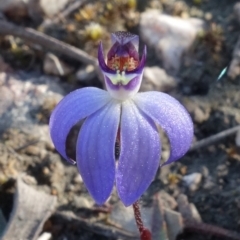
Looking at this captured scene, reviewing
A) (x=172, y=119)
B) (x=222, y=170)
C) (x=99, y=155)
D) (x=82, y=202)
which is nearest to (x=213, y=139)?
(x=222, y=170)

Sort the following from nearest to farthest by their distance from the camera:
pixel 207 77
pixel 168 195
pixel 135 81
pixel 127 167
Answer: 1. pixel 127 167
2. pixel 135 81
3. pixel 168 195
4. pixel 207 77

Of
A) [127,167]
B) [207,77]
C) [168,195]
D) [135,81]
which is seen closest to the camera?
[127,167]

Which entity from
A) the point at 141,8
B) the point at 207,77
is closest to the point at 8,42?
the point at 141,8

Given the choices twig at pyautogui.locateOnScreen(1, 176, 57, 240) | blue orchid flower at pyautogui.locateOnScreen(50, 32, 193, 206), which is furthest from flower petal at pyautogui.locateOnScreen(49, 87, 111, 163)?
twig at pyautogui.locateOnScreen(1, 176, 57, 240)

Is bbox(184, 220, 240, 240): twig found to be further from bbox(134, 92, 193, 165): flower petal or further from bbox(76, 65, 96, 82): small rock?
bbox(76, 65, 96, 82): small rock

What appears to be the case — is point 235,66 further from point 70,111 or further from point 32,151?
point 70,111

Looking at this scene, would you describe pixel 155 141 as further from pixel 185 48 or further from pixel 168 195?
pixel 185 48
